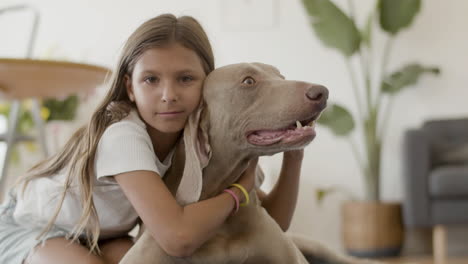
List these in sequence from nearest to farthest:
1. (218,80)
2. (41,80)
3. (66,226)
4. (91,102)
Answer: (218,80) < (66,226) < (41,80) < (91,102)

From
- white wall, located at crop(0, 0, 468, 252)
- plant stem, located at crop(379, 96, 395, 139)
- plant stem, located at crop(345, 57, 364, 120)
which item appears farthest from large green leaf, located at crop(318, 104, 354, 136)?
white wall, located at crop(0, 0, 468, 252)

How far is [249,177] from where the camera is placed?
4.13 ft

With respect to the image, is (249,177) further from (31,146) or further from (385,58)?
(31,146)

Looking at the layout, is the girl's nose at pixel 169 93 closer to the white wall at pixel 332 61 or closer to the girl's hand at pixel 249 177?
the girl's hand at pixel 249 177

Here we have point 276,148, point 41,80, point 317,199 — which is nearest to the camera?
point 276,148

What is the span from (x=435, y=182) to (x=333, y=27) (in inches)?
48.1

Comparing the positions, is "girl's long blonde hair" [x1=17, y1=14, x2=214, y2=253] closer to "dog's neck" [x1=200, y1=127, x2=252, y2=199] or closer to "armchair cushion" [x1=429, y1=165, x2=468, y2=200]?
"dog's neck" [x1=200, y1=127, x2=252, y2=199]

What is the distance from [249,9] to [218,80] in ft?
11.3

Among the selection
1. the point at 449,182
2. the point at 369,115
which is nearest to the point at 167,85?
the point at 449,182

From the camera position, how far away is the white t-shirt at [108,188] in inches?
47.1

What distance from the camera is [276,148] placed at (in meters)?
1.10

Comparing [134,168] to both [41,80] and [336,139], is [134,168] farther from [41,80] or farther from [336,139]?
[336,139]

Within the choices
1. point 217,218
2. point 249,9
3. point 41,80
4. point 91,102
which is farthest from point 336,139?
point 217,218

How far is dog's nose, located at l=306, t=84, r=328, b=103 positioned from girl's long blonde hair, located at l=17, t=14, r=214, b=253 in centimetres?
33
